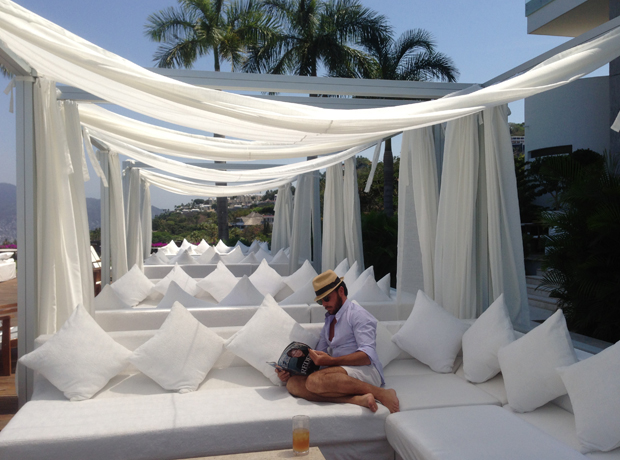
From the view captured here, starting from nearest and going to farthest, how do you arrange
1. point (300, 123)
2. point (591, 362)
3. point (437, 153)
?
point (591, 362) < point (300, 123) < point (437, 153)

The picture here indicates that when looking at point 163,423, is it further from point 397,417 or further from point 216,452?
point 397,417

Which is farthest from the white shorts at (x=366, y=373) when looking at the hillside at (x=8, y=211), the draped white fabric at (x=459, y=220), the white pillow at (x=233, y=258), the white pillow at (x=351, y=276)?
the white pillow at (x=233, y=258)

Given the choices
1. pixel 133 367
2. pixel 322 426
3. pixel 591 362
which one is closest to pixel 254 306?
Answer: pixel 133 367

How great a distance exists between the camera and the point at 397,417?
2914mm

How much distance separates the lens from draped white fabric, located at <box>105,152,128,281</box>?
6.87 metres

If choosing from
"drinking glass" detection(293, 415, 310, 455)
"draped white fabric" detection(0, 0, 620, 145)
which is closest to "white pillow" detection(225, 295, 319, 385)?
"drinking glass" detection(293, 415, 310, 455)

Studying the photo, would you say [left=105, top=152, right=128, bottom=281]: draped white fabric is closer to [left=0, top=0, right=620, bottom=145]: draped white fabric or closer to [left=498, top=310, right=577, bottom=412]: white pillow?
[left=0, top=0, right=620, bottom=145]: draped white fabric

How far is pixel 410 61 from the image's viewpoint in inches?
568

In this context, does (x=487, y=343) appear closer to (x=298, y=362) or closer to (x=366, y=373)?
(x=366, y=373)

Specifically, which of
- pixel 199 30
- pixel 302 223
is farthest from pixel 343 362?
pixel 199 30

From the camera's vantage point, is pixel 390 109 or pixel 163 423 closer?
pixel 163 423

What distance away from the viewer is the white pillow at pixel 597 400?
2.39 m

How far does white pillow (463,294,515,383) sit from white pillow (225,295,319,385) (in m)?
1.11

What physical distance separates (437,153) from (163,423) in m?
3.67
